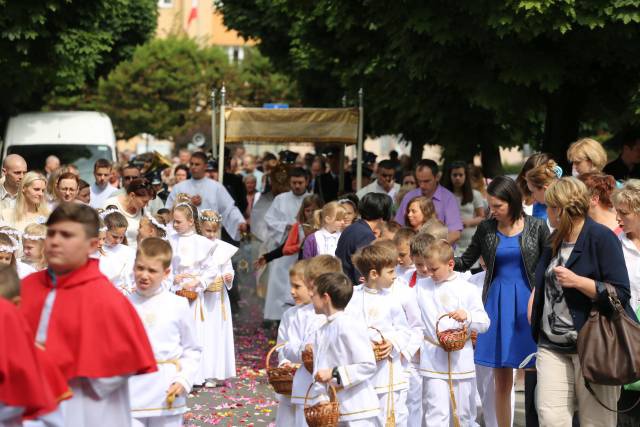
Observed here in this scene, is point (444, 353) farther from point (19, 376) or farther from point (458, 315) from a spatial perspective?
point (19, 376)

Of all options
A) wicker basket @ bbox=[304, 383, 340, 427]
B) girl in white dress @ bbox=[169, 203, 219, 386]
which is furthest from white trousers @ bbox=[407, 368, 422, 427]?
girl in white dress @ bbox=[169, 203, 219, 386]

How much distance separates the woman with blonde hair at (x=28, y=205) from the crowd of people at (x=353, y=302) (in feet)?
0.06

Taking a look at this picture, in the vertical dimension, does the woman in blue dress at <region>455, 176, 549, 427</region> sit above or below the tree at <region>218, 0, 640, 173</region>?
below

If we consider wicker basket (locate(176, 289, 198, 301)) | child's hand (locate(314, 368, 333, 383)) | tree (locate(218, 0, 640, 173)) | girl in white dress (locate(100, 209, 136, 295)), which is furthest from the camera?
tree (locate(218, 0, 640, 173))

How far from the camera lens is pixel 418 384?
941cm

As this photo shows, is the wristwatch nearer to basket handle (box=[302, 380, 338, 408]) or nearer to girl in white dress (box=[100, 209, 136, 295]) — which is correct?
basket handle (box=[302, 380, 338, 408])

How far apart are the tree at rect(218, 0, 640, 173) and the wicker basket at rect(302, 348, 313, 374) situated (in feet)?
23.1

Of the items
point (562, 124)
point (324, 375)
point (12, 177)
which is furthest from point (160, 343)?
point (562, 124)

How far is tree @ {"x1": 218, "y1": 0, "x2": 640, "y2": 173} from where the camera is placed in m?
13.9

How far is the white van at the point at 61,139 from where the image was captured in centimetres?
2069

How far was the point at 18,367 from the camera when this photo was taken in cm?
516

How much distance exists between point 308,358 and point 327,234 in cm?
464

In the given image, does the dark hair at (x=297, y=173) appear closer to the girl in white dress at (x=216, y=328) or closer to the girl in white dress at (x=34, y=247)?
the girl in white dress at (x=216, y=328)

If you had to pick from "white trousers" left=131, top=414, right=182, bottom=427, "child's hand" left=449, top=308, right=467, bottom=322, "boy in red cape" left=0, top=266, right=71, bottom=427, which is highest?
"boy in red cape" left=0, top=266, right=71, bottom=427
